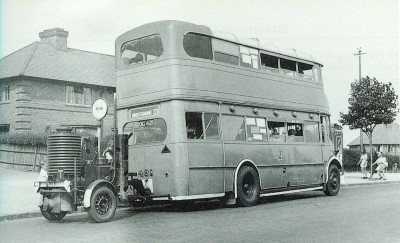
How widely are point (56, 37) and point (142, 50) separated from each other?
23.5 meters

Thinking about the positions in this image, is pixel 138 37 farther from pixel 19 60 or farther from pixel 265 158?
pixel 19 60

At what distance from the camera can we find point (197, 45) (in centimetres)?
1254

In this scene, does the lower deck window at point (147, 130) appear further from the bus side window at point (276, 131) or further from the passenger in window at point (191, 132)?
the bus side window at point (276, 131)

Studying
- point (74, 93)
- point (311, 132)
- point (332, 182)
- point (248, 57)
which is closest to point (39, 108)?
point (74, 93)

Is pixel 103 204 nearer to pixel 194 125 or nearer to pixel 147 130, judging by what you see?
pixel 147 130

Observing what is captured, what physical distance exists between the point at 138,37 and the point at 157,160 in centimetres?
308

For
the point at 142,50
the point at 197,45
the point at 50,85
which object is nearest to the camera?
the point at 197,45

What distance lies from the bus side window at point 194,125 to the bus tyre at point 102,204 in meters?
2.49

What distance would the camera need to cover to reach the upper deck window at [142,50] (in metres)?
12.4

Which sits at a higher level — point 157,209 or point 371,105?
point 371,105

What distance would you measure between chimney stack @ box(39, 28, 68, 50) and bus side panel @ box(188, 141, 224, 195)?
2460cm

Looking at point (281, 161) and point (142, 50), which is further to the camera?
point (281, 161)

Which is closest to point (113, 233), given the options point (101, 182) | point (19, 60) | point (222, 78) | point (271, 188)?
point (101, 182)

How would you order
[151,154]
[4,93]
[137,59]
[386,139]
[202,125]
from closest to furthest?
1. [151,154]
2. [202,125]
3. [137,59]
4. [4,93]
5. [386,139]
